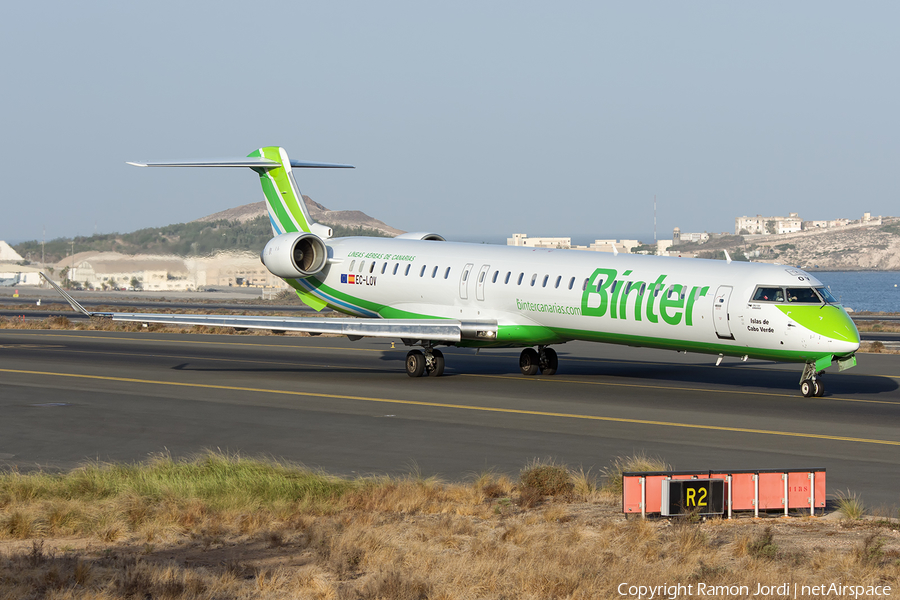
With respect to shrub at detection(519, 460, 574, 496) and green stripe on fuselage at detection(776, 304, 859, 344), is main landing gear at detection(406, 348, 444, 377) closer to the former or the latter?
green stripe on fuselage at detection(776, 304, 859, 344)

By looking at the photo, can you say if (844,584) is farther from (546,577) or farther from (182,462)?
A: (182,462)

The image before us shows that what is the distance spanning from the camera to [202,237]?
7688cm

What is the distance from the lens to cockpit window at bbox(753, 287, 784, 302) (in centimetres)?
2119

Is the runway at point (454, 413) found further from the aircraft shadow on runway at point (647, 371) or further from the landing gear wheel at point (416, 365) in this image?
the landing gear wheel at point (416, 365)

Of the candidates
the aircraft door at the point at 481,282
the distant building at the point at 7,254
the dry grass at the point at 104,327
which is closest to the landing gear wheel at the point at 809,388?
the aircraft door at the point at 481,282

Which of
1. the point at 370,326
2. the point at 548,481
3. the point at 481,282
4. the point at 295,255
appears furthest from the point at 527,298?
the point at 548,481

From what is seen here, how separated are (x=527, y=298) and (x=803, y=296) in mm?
6892

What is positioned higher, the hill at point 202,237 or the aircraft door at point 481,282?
the hill at point 202,237

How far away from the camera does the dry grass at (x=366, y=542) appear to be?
26.0 ft

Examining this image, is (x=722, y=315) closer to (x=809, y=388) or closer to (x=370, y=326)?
(x=809, y=388)

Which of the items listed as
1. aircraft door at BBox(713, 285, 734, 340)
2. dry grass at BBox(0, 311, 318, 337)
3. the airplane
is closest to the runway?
the airplane

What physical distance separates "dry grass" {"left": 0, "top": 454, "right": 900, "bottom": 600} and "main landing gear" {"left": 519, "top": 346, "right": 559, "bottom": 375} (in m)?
14.9

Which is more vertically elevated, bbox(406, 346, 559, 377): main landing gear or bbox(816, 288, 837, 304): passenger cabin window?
bbox(816, 288, 837, 304): passenger cabin window

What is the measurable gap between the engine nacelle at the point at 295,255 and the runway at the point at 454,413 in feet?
9.69
